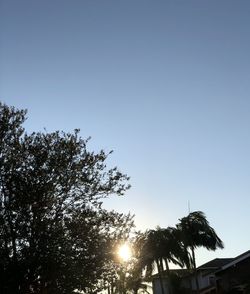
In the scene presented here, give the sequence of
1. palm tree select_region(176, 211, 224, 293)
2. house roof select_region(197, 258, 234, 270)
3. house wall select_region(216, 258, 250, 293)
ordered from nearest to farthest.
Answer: house wall select_region(216, 258, 250, 293) < palm tree select_region(176, 211, 224, 293) < house roof select_region(197, 258, 234, 270)

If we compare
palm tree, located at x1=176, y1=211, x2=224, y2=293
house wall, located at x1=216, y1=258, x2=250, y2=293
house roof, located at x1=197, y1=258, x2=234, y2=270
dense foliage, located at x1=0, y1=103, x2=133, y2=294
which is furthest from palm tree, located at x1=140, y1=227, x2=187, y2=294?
dense foliage, located at x1=0, y1=103, x2=133, y2=294

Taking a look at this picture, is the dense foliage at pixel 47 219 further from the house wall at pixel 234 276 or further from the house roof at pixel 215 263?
the house roof at pixel 215 263

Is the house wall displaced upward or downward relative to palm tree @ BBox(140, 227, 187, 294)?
downward

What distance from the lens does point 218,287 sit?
40438mm

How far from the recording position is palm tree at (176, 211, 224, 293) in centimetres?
4575

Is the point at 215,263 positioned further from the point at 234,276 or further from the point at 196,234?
the point at 234,276

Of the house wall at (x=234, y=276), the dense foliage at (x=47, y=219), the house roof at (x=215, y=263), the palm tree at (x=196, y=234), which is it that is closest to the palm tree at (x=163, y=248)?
the palm tree at (x=196, y=234)

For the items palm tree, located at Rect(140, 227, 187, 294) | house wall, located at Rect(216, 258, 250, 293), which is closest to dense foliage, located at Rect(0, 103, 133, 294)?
house wall, located at Rect(216, 258, 250, 293)

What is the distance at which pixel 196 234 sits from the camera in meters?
46.5

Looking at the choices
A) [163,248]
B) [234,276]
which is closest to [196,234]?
[163,248]

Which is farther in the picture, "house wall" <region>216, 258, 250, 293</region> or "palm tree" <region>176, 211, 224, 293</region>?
"palm tree" <region>176, 211, 224, 293</region>

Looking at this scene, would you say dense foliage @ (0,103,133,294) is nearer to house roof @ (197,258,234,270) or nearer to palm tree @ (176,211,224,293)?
palm tree @ (176,211,224,293)

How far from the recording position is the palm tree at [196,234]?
45750mm

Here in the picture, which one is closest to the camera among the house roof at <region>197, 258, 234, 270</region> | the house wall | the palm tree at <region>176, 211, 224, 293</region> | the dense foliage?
the dense foliage
